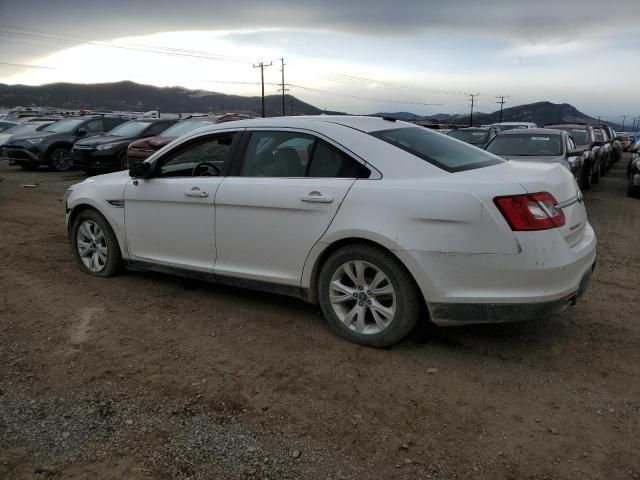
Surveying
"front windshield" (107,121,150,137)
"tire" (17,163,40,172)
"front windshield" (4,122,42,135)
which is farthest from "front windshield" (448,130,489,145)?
"front windshield" (4,122,42,135)

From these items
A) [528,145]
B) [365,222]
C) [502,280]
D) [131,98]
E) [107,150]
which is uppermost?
[131,98]

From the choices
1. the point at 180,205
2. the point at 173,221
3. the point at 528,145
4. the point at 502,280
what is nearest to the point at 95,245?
the point at 173,221

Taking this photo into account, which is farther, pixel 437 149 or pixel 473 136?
pixel 473 136

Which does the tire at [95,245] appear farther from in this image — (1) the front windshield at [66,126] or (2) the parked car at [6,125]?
(2) the parked car at [6,125]

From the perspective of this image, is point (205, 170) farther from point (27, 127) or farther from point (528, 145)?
point (27, 127)

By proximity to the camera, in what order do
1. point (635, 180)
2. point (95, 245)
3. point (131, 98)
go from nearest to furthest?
point (95, 245) → point (635, 180) → point (131, 98)

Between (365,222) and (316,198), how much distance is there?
437 millimetres

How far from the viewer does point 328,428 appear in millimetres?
2945

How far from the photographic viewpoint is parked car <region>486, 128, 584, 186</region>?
1019cm

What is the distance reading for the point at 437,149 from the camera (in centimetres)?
413

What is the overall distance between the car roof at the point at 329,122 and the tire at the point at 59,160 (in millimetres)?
13353

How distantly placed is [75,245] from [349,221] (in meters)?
3.37

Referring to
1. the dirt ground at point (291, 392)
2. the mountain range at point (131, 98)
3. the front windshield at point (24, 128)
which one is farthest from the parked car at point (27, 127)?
the mountain range at point (131, 98)

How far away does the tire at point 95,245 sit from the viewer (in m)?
5.38
